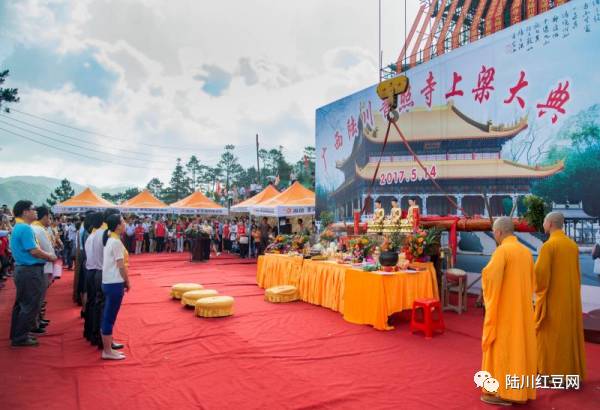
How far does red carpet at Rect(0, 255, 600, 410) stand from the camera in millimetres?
3115

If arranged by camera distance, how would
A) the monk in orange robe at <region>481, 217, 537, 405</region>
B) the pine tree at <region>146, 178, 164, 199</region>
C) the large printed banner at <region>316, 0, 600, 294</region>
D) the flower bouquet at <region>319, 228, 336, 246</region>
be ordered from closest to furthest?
the monk in orange robe at <region>481, 217, 537, 405</region> < the large printed banner at <region>316, 0, 600, 294</region> < the flower bouquet at <region>319, 228, 336, 246</region> < the pine tree at <region>146, 178, 164, 199</region>

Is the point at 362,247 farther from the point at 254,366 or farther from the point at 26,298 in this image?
the point at 26,298

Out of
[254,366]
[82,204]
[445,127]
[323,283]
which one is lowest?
[254,366]

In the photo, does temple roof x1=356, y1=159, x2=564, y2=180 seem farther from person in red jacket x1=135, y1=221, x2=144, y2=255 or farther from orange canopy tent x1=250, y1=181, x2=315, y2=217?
person in red jacket x1=135, y1=221, x2=144, y2=255

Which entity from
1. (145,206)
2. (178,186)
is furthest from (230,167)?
(145,206)

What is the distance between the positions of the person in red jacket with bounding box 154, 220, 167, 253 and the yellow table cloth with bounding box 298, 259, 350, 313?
1129 cm

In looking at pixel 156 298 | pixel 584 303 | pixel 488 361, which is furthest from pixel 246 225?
pixel 488 361

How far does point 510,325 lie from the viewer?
3025mm

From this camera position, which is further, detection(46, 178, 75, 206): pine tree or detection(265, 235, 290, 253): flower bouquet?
detection(46, 178, 75, 206): pine tree

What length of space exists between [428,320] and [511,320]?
1.90 m

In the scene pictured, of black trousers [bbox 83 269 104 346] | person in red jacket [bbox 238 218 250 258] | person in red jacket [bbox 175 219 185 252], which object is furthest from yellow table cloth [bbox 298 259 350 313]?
person in red jacket [bbox 175 219 185 252]

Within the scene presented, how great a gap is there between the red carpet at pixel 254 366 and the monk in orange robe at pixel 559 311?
0.24 meters

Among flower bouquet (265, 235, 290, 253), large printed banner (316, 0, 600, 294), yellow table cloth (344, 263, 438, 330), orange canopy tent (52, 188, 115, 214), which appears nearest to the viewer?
yellow table cloth (344, 263, 438, 330)

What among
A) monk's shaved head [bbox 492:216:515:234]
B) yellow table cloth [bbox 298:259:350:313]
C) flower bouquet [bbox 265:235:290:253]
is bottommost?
yellow table cloth [bbox 298:259:350:313]
